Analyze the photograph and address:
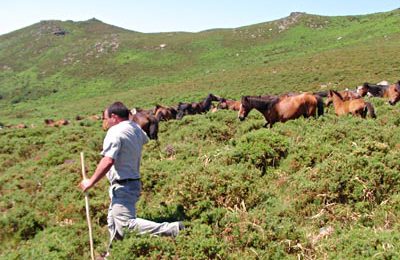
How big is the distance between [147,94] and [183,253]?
140ft

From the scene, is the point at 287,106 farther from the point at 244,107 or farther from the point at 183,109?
the point at 183,109

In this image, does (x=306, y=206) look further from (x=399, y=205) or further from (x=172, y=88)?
(x=172, y=88)

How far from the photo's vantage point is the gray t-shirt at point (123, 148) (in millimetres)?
5699

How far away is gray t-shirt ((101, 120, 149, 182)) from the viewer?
5699mm

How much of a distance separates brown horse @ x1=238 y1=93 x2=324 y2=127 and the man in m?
8.21

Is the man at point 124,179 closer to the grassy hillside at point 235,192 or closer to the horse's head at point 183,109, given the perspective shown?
the grassy hillside at point 235,192

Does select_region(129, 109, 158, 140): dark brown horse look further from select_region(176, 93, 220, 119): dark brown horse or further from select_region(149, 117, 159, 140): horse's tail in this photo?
select_region(176, 93, 220, 119): dark brown horse

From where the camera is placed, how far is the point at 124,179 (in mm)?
Result: 5945

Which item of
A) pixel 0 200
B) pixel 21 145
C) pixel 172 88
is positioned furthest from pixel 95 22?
pixel 0 200

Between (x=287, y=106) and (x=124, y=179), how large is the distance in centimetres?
871

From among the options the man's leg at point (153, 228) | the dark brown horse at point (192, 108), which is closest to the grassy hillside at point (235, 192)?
the man's leg at point (153, 228)

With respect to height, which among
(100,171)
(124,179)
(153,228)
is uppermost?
(100,171)

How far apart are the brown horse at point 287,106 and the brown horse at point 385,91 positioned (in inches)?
181

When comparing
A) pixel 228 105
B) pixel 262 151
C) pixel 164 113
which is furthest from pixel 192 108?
pixel 262 151
